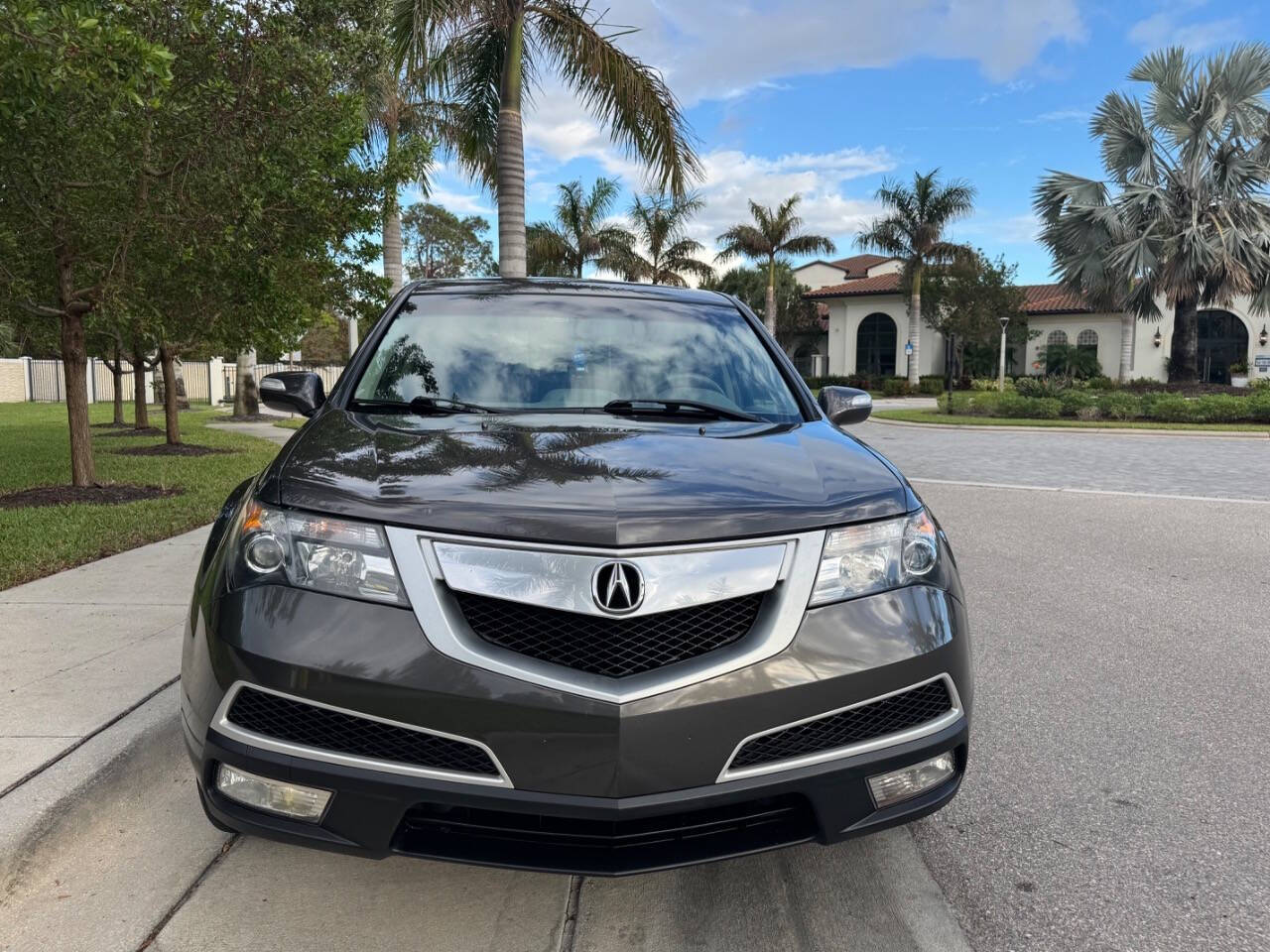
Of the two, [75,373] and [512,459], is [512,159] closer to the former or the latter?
[75,373]

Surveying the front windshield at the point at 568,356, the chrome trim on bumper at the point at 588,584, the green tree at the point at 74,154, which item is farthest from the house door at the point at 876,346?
the chrome trim on bumper at the point at 588,584

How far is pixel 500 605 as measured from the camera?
74.1 inches

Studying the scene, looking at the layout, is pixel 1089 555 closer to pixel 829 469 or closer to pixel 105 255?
pixel 829 469

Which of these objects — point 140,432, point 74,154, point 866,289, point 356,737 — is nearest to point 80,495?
point 74,154

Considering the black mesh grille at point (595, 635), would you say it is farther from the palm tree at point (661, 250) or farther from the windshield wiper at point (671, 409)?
the palm tree at point (661, 250)

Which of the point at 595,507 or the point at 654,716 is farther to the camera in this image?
the point at 595,507

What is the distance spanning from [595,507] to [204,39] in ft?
22.4

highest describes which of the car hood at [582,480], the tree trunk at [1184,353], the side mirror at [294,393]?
the tree trunk at [1184,353]

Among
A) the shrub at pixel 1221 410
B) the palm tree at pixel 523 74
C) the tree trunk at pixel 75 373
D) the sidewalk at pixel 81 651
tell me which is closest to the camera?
the sidewalk at pixel 81 651

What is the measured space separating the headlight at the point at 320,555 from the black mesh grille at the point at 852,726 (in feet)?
2.85

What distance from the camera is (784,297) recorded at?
176 ft

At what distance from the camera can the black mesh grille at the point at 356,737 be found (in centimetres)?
184

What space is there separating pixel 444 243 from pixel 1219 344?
4341 centimetres

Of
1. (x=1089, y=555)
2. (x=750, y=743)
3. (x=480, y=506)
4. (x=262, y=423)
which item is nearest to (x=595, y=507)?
(x=480, y=506)
